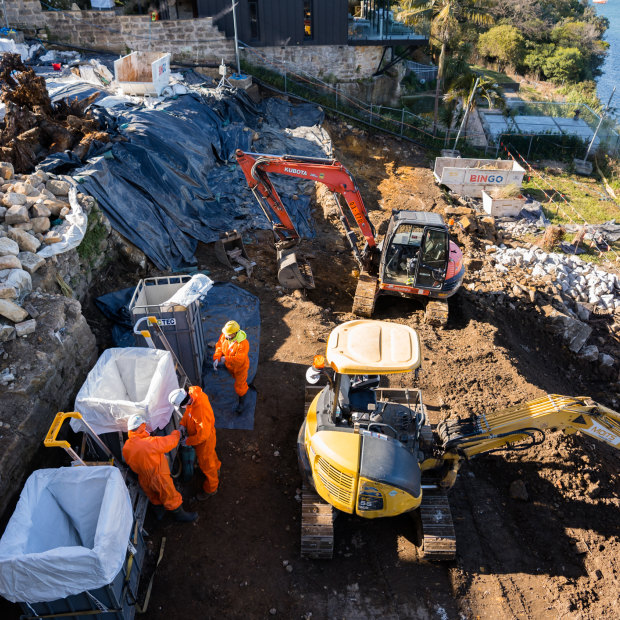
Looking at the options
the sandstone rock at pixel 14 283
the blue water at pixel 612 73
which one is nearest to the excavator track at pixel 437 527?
the sandstone rock at pixel 14 283

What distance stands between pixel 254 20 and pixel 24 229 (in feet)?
52.2

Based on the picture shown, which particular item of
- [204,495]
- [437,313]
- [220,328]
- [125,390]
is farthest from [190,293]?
[437,313]

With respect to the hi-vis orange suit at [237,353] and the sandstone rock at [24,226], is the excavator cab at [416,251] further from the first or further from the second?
the sandstone rock at [24,226]

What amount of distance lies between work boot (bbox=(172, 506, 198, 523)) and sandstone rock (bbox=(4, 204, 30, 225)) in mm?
4578

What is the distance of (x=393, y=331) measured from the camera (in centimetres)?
530

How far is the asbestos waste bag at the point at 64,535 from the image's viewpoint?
3756 mm

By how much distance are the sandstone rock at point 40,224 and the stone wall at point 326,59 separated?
14.8 m

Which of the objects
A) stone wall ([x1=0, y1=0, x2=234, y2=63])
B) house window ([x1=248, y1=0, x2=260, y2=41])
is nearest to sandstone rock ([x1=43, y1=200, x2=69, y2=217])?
stone wall ([x1=0, y1=0, x2=234, y2=63])

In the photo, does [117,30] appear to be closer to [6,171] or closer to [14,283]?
[6,171]

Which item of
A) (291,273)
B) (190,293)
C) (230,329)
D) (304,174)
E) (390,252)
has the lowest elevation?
(291,273)

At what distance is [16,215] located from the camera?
691 centimetres

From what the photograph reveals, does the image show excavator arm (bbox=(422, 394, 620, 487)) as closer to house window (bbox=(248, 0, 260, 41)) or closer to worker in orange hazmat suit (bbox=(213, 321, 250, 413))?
worker in orange hazmat suit (bbox=(213, 321, 250, 413))

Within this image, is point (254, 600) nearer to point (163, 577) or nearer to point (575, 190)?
point (163, 577)

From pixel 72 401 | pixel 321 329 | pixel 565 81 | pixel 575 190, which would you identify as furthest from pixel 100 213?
pixel 565 81
